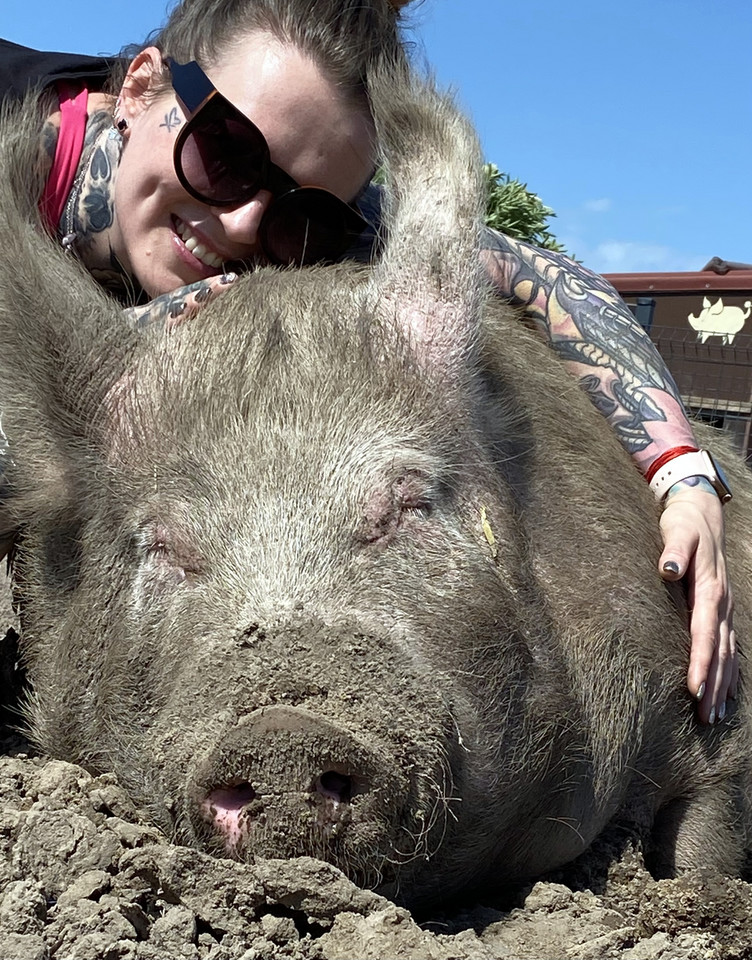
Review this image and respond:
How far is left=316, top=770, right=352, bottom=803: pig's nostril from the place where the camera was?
7.07 ft

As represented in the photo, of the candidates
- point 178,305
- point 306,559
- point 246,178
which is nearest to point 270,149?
point 246,178

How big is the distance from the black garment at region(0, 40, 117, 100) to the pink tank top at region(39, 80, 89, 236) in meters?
0.13

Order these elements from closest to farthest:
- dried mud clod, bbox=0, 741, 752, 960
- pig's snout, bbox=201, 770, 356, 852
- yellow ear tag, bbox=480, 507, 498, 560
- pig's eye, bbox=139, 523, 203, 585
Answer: dried mud clod, bbox=0, 741, 752, 960
pig's snout, bbox=201, 770, 356, 852
pig's eye, bbox=139, 523, 203, 585
yellow ear tag, bbox=480, 507, 498, 560

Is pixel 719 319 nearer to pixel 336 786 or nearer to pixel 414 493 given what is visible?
pixel 414 493

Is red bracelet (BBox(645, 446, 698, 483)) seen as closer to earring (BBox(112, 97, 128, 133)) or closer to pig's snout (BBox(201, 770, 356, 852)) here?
pig's snout (BBox(201, 770, 356, 852))

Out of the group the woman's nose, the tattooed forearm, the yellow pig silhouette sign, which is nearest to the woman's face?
Answer: the woman's nose

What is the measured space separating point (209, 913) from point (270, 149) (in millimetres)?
1925

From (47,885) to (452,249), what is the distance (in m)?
1.68

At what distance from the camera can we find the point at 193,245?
327 centimetres

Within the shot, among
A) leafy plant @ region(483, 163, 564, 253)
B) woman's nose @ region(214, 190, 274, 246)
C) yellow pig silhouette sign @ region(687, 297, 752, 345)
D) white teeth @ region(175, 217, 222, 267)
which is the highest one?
leafy plant @ region(483, 163, 564, 253)

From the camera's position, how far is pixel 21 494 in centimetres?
293

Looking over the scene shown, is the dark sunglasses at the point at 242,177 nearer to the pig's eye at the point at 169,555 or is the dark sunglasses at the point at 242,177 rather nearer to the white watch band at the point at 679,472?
the pig's eye at the point at 169,555

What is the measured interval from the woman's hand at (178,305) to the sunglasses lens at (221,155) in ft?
0.75

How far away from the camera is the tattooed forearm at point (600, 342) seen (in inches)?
140
